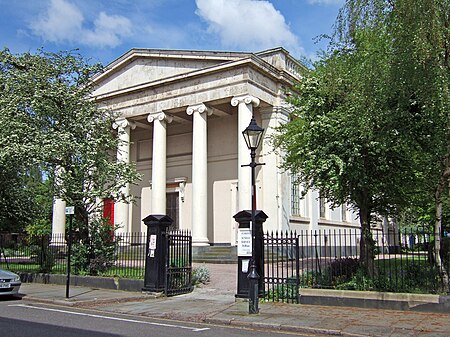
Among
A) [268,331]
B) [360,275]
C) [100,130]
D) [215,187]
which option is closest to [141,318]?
[268,331]

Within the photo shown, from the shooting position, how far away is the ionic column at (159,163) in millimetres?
26828

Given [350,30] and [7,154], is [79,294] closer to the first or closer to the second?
[7,154]

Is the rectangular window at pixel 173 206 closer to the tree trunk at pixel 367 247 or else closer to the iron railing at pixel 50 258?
the iron railing at pixel 50 258

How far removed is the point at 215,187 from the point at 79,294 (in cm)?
1396

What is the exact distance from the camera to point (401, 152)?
41.9 feet

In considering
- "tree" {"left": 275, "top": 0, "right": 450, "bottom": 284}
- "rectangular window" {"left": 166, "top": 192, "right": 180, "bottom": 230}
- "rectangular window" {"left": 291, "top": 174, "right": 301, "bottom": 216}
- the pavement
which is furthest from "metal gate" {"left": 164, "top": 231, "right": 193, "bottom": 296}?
"rectangular window" {"left": 166, "top": 192, "right": 180, "bottom": 230}

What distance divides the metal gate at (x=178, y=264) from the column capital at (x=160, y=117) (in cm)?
1275

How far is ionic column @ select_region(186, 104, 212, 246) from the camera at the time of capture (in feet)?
81.0

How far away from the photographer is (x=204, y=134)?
2558 cm

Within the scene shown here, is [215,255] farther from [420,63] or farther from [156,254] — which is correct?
[420,63]

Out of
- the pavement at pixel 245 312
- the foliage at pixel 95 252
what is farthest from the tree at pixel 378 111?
the foliage at pixel 95 252

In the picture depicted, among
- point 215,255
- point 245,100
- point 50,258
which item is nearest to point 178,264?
point 50,258

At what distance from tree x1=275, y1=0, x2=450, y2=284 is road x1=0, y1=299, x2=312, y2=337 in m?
5.22

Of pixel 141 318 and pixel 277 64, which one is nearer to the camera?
pixel 141 318
